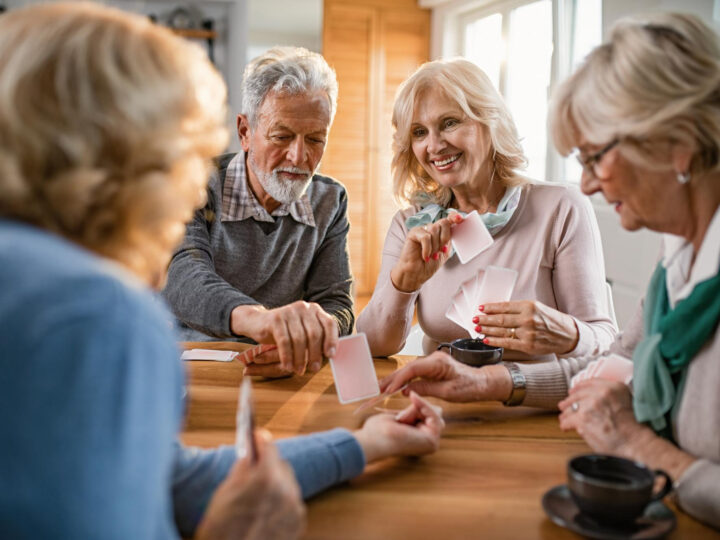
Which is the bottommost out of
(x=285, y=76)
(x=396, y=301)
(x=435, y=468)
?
(x=435, y=468)

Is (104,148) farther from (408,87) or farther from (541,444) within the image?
(408,87)

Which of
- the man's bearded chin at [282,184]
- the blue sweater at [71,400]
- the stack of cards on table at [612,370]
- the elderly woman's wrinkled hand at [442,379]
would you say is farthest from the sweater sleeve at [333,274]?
the blue sweater at [71,400]

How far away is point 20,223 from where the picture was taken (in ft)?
2.35

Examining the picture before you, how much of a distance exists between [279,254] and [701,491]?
1.75m

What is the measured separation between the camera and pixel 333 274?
2586 millimetres

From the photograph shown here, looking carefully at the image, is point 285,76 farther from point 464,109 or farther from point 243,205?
point 464,109

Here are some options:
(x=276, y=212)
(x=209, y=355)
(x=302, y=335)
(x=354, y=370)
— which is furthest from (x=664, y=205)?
(x=276, y=212)

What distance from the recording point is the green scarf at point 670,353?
121cm

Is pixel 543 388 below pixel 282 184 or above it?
below

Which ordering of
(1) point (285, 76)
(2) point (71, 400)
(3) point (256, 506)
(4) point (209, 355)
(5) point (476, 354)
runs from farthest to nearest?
1. (1) point (285, 76)
2. (4) point (209, 355)
3. (5) point (476, 354)
4. (3) point (256, 506)
5. (2) point (71, 400)

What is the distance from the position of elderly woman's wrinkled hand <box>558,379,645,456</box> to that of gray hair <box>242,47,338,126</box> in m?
1.47

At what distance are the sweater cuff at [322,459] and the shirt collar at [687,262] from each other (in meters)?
0.69

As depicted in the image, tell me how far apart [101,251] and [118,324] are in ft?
0.58

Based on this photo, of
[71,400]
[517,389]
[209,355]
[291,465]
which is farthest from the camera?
[209,355]
